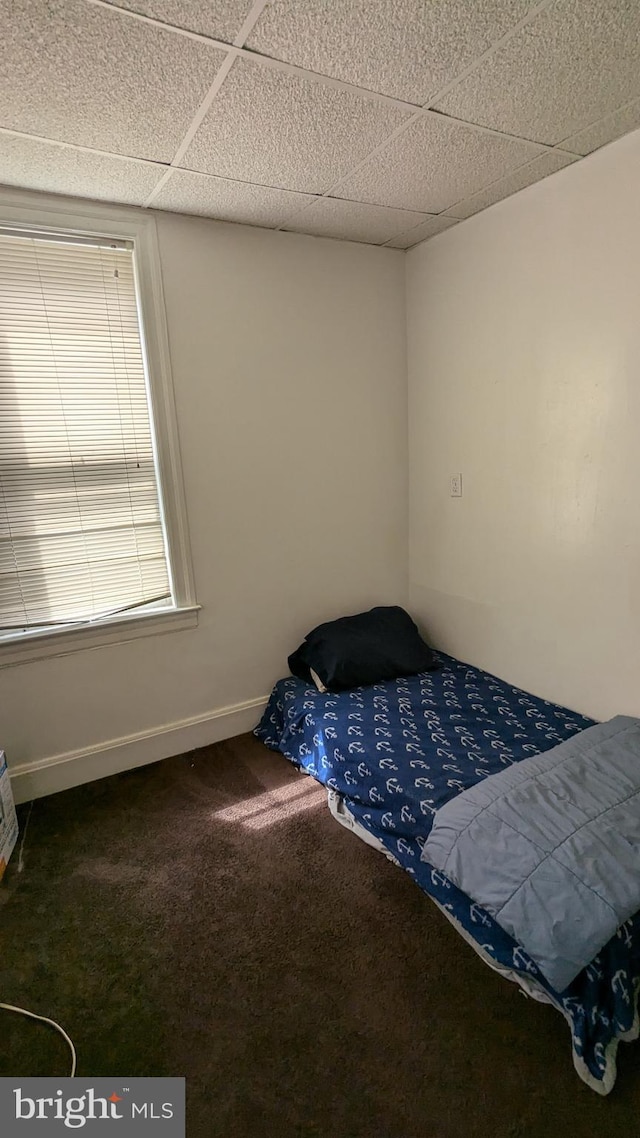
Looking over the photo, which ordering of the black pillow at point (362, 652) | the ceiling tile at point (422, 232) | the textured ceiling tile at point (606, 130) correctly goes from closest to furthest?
the textured ceiling tile at point (606, 130) → the ceiling tile at point (422, 232) → the black pillow at point (362, 652)

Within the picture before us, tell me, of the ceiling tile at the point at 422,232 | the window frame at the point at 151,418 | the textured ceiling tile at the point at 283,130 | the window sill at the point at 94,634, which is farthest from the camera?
the ceiling tile at the point at 422,232

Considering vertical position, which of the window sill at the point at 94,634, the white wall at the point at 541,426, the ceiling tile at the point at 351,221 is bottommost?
the window sill at the point at 94,634

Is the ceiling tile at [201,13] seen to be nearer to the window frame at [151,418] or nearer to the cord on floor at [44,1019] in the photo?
the window frame at [151,418]

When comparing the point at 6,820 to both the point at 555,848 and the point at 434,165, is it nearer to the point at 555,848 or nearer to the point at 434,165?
the point at 555,848

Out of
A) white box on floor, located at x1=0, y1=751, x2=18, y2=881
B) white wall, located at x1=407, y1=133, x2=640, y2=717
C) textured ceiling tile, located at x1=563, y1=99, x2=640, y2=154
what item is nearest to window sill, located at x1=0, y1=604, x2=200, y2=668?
white box on floor, located at x1=0, y1=751, x2=18, y2=881

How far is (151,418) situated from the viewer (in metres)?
2.25

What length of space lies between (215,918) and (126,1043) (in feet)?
1.29

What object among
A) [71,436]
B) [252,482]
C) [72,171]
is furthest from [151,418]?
[72,171]

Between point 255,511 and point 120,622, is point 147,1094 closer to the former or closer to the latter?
point 120,622

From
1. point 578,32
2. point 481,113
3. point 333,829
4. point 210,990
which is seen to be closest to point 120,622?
point 333,829

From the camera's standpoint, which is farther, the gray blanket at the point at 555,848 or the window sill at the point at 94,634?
the window sill at the point at 94,634

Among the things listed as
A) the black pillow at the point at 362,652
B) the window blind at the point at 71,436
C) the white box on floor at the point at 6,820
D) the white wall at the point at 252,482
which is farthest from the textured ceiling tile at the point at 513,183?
the white box on floor at the point at 6,820

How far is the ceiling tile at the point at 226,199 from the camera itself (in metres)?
1.90

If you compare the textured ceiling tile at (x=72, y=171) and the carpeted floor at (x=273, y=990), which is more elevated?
the textured ceiling tile at (x=72, y=171)
